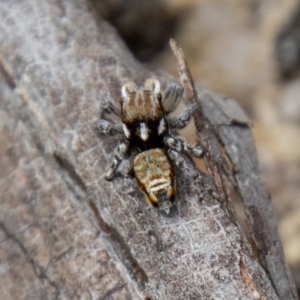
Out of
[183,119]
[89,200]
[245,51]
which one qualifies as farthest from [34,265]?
[245,51]

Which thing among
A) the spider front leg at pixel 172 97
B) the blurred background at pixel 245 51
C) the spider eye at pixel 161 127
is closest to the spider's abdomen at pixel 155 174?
the spider eye at pixel 161 127

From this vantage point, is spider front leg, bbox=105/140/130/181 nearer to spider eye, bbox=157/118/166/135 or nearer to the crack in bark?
spider eye, bbox=157/118/166/135

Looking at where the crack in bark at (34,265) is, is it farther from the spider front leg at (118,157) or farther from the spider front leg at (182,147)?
the spider front leg at (182,147)

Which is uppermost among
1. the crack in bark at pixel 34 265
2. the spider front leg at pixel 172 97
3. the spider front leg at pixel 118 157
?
the spider front leg at pixel 172 97

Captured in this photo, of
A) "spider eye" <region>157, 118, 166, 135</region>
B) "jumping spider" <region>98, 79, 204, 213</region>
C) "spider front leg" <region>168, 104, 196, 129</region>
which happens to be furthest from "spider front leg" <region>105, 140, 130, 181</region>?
"spider front leg" <region>168, 104, 196, 129</region>

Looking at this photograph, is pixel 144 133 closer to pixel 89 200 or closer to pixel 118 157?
pixel 118 157

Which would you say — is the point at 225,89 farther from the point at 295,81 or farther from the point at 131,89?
the point at 131,89
